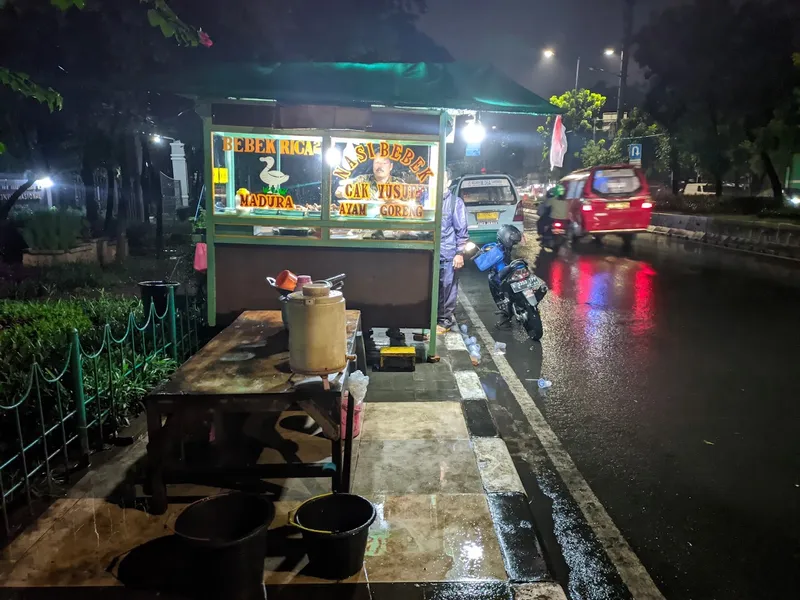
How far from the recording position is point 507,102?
5.82 metres

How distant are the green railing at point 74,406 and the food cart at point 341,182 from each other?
71 cm

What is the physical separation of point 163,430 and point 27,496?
1.03 m

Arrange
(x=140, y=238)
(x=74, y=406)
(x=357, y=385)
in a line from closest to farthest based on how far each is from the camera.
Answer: (x=357, y=385)
(x=74, y=406)
(x=140, y=238)

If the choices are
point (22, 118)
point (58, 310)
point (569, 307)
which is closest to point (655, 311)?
point (569, 307)

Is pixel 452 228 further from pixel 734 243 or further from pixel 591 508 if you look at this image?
pixel 734 243

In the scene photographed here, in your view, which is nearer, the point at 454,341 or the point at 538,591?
the point at 538,591

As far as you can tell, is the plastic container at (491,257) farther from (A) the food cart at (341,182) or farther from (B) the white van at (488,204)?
(B) the white van at (488,204)

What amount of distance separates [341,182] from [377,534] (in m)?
3.69

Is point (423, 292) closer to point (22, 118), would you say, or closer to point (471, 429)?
point (471, 429)

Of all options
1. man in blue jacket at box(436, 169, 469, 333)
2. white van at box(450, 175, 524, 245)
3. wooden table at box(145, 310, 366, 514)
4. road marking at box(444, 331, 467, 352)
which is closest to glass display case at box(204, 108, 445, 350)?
man in blue jacket at box(436, 169, 469, 333)

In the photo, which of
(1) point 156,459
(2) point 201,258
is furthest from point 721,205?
(1) point 156,459

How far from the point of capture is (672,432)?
16.6 feet

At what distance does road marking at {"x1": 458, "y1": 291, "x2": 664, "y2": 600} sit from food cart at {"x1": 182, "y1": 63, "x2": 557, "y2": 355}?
5.24 ft

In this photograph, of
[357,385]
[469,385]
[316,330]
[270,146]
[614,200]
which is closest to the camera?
[316,330]
